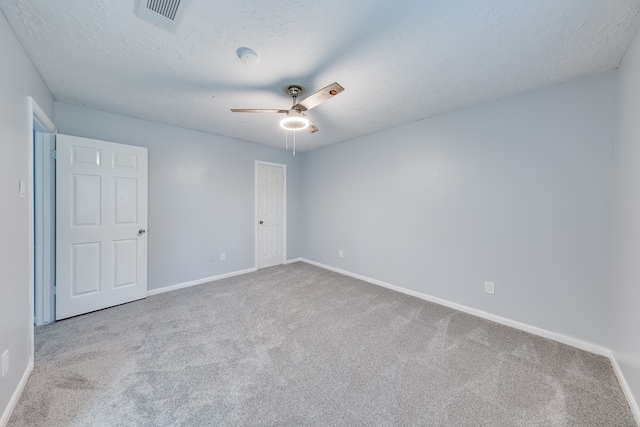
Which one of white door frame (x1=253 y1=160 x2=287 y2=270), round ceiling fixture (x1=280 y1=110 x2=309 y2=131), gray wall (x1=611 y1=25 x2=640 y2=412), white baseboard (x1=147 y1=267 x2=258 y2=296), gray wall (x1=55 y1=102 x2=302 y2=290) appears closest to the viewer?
gray wall (x1=611 y1=25 x2=640 y2=412)

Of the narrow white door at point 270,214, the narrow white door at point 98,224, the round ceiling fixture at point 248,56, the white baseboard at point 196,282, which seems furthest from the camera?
the narrow white door at point 270,214

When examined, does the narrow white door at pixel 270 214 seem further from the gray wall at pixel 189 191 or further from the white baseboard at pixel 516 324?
the white baseboard at pixel 516 324

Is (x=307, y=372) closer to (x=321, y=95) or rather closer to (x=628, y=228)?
(x=321, y=95)

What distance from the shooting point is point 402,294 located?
3230 mm

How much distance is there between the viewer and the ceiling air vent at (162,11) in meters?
1.32

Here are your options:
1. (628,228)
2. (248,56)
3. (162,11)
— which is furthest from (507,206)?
(162,11)

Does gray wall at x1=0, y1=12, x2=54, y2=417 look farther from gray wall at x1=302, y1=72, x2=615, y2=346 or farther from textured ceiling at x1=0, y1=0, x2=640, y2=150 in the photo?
gray wall at x1=302, y1=72, x2=615, y2=346

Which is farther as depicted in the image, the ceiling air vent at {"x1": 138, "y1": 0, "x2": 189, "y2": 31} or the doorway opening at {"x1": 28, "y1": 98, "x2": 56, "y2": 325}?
the doorway opening at {"x1": 28, "y1": 98, "x2": 56, "y2": 325}

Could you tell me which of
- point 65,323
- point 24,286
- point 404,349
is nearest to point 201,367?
point 24,286

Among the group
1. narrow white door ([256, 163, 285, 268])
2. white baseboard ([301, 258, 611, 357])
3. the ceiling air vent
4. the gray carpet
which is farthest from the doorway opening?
white baseboard ([301, 258, 611, 357])

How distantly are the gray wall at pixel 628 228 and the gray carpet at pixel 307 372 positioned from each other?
282mm

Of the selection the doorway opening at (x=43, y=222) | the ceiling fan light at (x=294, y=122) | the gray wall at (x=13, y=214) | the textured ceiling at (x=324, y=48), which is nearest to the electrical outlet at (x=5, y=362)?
the gray wall at (x=13, y=214)

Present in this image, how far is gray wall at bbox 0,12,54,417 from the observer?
1358 mm

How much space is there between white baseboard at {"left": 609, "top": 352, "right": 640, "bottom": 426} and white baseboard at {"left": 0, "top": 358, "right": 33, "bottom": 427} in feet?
11.9
